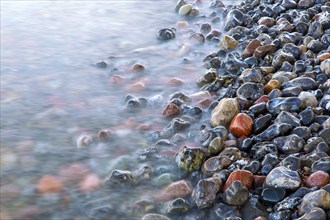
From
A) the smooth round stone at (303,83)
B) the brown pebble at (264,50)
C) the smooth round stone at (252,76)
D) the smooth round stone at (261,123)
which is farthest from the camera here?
the brown pebble at (264,50)

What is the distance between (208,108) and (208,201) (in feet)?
3.13

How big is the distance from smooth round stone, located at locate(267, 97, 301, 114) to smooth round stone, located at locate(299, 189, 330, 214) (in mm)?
777

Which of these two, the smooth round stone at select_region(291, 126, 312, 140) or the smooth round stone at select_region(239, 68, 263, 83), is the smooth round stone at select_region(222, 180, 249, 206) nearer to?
the smooth round stone at select_region(291, 126, 312, 140)

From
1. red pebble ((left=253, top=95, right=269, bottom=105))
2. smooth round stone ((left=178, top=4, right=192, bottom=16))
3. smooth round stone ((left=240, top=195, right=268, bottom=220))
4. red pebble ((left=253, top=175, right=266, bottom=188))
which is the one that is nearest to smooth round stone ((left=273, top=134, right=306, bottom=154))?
red pebble ((left=253, top=175, right=266, bottom=188))

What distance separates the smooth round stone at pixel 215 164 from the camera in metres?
2.45

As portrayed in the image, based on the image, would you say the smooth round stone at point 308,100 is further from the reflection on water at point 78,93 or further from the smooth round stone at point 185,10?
the smooth round stone at point 185,10

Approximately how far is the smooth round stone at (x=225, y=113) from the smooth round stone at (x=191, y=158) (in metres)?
0.34

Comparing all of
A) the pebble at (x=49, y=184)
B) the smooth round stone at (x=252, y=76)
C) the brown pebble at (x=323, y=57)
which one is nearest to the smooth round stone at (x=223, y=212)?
the pebble at (x=49, y=184)

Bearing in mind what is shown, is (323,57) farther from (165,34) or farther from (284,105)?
(165,34)

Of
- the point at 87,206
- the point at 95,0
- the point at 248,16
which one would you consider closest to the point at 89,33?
→ the point at 95,0

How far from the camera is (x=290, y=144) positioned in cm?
246

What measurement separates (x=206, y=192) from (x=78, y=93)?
4.75ft

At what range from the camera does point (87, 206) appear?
234 centimetres

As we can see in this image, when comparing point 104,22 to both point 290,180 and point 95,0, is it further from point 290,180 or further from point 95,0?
point 290,180
